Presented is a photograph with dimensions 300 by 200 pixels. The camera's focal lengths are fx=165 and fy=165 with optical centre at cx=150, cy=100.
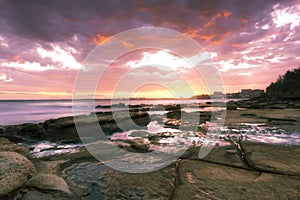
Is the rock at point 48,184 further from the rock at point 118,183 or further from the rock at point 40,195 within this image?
the rock at point 118,183

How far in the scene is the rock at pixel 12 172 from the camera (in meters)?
3.28

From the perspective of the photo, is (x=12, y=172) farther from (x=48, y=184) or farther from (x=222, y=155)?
(x=222, y=155)

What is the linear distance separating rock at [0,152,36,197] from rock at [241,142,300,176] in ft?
18.0

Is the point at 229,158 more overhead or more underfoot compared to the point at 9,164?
more underfoot

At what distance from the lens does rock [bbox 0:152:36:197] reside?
10.8 feet

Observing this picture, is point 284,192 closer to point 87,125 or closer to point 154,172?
point 154,172

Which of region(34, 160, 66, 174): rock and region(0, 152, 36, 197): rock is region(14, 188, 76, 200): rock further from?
region(34, 160, 66, 174): rock

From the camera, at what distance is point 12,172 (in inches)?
140

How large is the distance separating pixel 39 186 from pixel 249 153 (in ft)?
18.7

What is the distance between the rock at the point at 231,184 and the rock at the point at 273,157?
40 cm

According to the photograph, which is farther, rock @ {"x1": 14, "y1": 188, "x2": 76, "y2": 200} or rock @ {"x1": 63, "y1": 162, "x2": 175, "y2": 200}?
rock @ {"x1": 63, "y1": 162, "x2": 175, "y2": 200}

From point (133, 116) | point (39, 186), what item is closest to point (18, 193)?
point (39, 186)

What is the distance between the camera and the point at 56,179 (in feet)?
11.5

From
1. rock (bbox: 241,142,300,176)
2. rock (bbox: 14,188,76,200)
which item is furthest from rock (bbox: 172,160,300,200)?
rock (bbox: 14,188,76,200)
